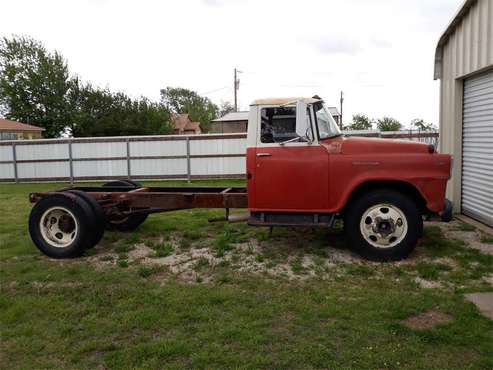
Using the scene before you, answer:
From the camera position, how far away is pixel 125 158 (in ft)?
61.8

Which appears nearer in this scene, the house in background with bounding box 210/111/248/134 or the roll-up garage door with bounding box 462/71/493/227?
the roll-up garage door with bounding box 462/71/493/227

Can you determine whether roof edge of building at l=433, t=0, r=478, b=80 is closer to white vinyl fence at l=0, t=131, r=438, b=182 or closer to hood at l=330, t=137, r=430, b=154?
hood at l=330, t=137, r=430, b=154

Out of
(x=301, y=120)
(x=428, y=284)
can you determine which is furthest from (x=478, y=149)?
(x=301, y=120)

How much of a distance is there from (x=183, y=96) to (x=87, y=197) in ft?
305

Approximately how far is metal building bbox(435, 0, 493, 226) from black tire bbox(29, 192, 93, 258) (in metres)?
6.77

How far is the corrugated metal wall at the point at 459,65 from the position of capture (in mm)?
7918

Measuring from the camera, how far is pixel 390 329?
4207 millimetres

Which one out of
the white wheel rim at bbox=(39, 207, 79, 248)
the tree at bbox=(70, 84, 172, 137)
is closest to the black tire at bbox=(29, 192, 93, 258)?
the white wheel rim at bbox=(39, 207, 79, 248)

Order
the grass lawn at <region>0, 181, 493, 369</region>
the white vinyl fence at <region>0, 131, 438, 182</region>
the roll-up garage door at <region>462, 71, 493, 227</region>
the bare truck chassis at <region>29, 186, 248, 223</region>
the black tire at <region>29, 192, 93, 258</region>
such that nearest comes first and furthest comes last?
the grass lawn at <region>0, 181, 493, 369</region>, the black tire at <region>29, 192, 93, 258</region>, the bare truck chassis at <region>29, 186, 248, 223</region>, the roll-up garage door at <region>462, 71, 493, 227</region>, the white vinyl fence at <region>0, 131, 438, 182</region>

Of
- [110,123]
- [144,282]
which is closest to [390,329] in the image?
[144,282]

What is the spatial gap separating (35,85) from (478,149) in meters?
45.8

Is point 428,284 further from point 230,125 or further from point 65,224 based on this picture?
point 230,125

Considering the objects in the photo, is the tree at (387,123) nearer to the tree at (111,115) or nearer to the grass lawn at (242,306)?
the tree at (111,115)

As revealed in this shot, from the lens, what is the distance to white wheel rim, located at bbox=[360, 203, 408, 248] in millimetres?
6266
